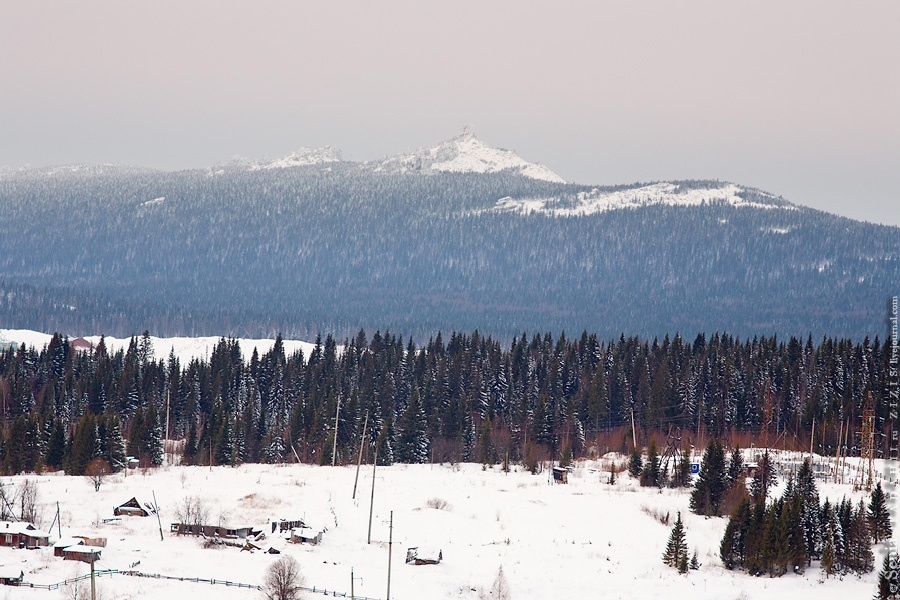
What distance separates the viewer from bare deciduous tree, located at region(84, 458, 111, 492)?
84.1m

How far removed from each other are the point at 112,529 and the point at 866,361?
78.6 m

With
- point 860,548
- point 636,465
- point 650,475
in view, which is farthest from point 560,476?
point 860,548

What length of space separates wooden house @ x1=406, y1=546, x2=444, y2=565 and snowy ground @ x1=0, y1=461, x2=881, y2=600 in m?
0.60

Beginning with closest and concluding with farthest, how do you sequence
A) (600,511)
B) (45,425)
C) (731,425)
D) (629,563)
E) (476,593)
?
(476,593) < (629,563) < (600,511) < (45,425) < (731,425)

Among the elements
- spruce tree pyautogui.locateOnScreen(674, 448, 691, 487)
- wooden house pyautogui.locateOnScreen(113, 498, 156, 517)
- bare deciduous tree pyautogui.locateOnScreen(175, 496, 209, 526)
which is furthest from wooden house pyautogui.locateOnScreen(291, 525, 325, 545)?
spruce tree pyautogui.locateOnScreen(674, 448, 691, 487)

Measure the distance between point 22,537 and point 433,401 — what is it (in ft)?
188

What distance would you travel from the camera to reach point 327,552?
67.0 metres

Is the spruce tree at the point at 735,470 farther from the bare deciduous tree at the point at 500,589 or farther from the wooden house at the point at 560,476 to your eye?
the bare deciduous tree at the point at 500,589

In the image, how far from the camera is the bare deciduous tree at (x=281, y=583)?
5591 centimetres

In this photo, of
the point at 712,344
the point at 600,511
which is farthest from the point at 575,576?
the point at 712,344

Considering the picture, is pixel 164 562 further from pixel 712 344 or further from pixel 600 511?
pixel 712 344

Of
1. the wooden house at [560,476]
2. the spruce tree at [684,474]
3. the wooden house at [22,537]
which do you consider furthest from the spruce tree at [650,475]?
the wooden house at [22,537]

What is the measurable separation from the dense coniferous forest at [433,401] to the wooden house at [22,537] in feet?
92.9

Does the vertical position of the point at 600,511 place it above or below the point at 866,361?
below
